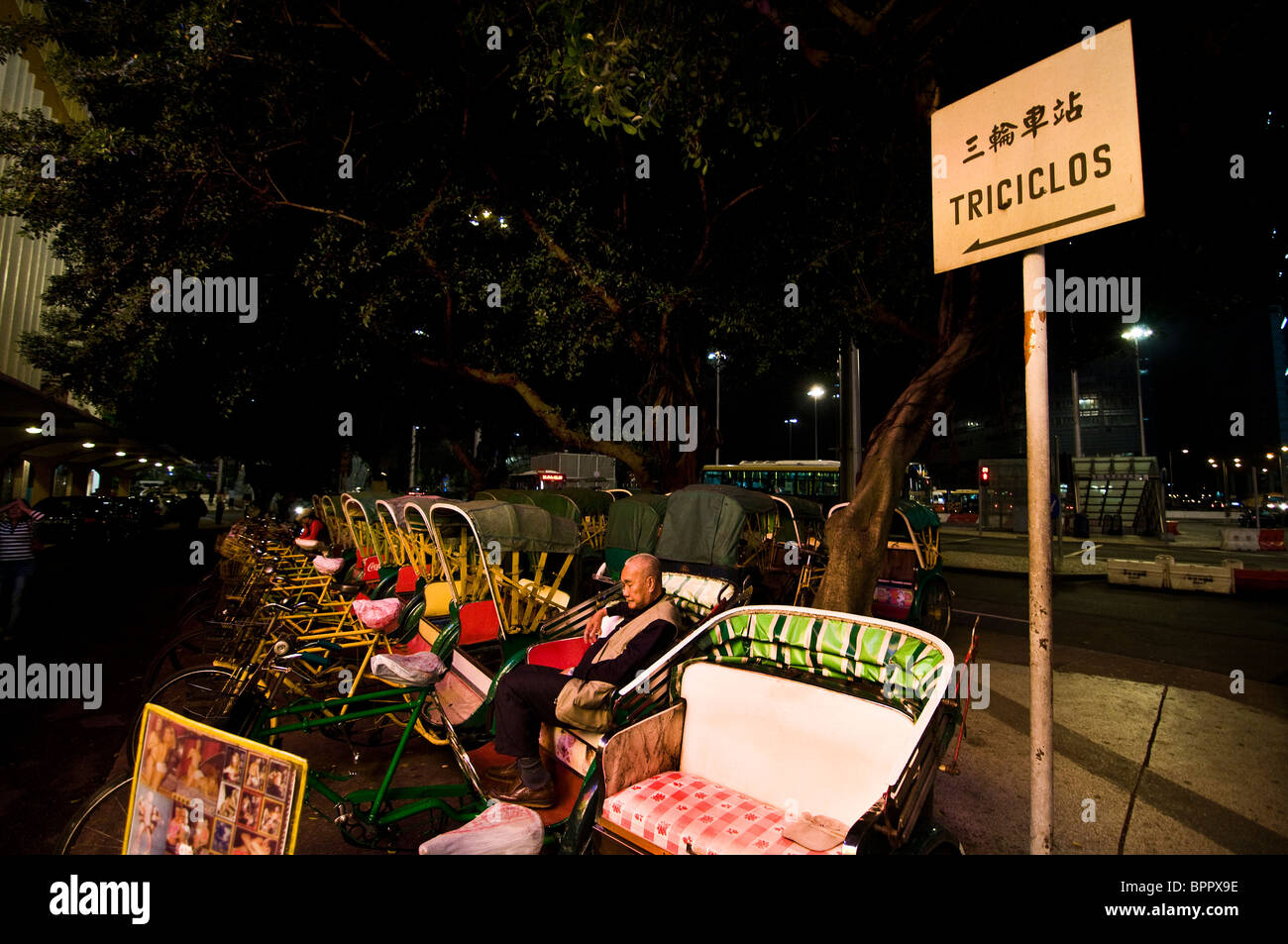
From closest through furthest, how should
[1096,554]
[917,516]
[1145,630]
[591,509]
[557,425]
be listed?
[1145,630] → [917,516] → [557,425] → [591,509] → [1096,554]

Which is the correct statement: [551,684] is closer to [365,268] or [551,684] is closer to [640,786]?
[640,786]

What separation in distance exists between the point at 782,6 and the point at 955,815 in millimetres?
7417

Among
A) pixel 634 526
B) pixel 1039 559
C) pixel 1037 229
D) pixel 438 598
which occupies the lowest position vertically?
pixel 438 598

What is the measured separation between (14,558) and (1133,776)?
11331mm

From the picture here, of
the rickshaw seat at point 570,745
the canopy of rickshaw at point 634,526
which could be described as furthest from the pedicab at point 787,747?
the canopy of rickshaw at point 634,526

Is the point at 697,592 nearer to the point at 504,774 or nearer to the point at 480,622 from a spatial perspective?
the point at 504,774

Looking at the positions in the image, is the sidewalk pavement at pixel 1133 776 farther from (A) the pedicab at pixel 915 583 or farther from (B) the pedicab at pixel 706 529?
(B) the pedicab at pixel 706 529

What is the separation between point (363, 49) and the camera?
29.6 ft

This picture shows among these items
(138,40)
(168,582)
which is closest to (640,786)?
(138,40)

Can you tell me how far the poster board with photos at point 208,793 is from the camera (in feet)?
6.08

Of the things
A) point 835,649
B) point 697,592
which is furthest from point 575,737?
point 835,649

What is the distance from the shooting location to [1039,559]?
232 cm
